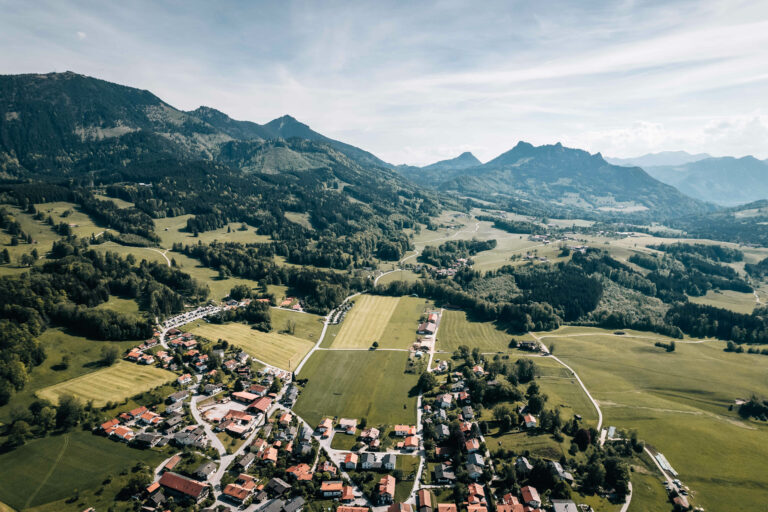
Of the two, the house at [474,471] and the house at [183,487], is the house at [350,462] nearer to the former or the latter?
the house at [474,471]

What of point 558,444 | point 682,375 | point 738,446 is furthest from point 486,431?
point 682,375

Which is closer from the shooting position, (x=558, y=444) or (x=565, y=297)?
(x=558, y=444)

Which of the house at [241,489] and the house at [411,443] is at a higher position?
the house at [411,443]

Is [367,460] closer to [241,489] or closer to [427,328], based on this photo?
[241,489]

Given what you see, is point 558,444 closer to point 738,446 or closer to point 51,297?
point 738,446

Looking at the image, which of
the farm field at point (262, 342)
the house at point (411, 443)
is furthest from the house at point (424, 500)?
the farm field at point (262, 342)

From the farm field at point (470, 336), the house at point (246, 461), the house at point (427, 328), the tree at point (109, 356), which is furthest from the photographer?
the house at point (427, 328)

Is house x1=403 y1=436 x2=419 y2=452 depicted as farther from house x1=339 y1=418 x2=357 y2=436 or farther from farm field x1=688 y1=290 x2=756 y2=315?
farm field x1=688 y1=290 x2=756 y2=315
